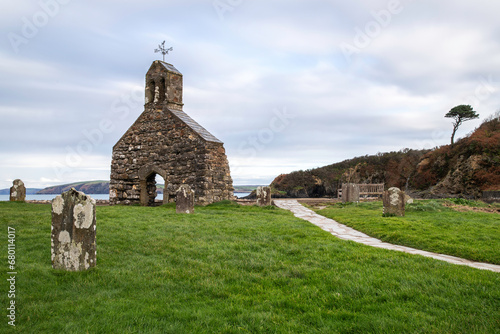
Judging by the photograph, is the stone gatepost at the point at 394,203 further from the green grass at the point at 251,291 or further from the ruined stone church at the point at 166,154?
the ruined stone church at the point at 166,154

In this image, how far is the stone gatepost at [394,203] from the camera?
37.2ft

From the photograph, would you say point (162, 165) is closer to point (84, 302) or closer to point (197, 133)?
point (197, 133)

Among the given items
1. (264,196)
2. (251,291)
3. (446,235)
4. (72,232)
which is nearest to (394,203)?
(446,235)

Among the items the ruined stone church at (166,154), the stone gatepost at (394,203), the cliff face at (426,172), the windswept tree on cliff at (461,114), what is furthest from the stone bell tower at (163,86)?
the windswept tree on cliff at (461,114)

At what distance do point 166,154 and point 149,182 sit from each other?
2.74m

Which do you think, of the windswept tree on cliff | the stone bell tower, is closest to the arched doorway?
the stone bell tower

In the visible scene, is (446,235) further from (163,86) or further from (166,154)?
(163,86)

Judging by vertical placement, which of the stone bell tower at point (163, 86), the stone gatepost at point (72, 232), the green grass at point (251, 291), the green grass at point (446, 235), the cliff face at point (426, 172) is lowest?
the green grass at point (251, 291)

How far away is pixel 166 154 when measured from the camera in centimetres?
1692

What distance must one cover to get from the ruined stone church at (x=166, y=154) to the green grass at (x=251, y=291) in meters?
9.24

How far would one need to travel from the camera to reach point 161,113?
57.2 ft

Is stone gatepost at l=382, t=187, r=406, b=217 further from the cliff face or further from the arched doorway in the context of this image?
the cliff face

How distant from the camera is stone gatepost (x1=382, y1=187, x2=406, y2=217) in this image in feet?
37.2

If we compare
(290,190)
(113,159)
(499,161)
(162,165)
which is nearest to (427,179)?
(499,161)
